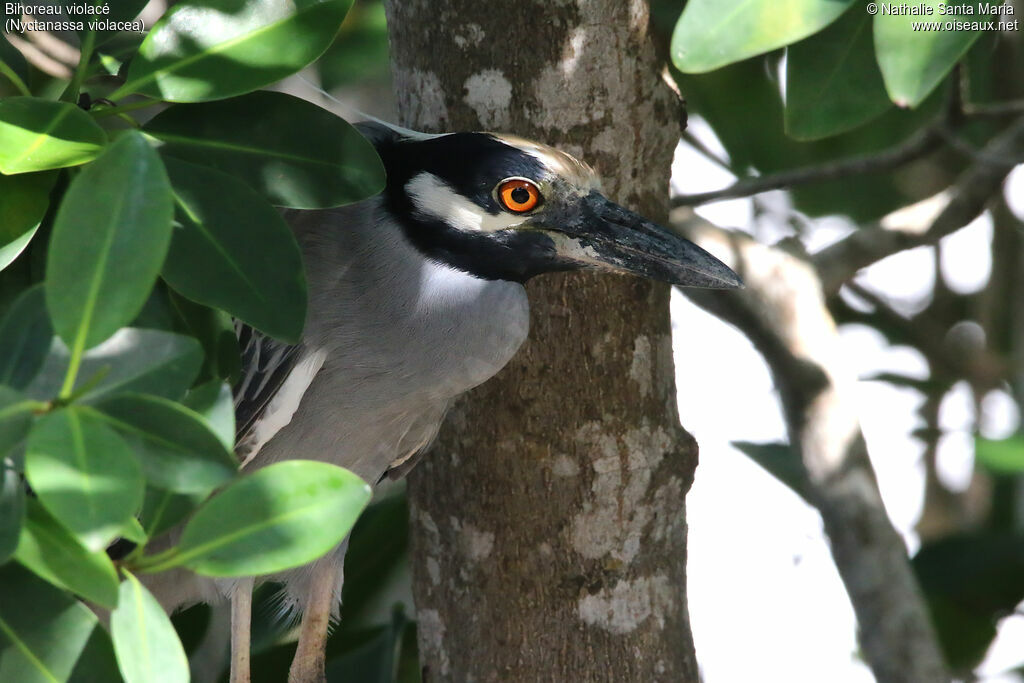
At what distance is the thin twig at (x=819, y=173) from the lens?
2.19 metres

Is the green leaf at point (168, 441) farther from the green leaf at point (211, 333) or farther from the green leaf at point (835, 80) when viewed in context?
the green leaf at point (835, 80)

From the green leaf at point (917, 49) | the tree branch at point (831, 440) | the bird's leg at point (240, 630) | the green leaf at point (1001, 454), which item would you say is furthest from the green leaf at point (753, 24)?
the bird's leg at point (240, 630)

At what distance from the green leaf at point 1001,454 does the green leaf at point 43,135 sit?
1.38 m

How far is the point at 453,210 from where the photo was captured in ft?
5.56

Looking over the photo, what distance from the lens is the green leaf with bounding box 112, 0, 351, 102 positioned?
3.75 feet

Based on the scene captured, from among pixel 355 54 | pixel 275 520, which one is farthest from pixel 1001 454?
pixel 355 54

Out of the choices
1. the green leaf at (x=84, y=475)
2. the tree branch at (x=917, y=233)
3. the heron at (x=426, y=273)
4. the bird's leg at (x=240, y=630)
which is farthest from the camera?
the tree branch at (x=917, y=233)

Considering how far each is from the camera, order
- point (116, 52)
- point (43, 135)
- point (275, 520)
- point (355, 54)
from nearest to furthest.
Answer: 1. point (275, 520)
2. point (43, 135)
3. point (116, 52)
4. point (355, 54)

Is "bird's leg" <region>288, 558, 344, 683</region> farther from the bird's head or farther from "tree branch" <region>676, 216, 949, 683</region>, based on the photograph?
"tree branch" <region>676, 216, 949, 683</region>

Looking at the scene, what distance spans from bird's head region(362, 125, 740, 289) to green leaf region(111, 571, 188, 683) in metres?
0.88

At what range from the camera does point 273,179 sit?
1.26m

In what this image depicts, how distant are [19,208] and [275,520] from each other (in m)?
0.48

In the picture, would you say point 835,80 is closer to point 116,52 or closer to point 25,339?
point 116,52

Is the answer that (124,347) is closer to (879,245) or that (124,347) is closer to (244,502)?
(244,502)
